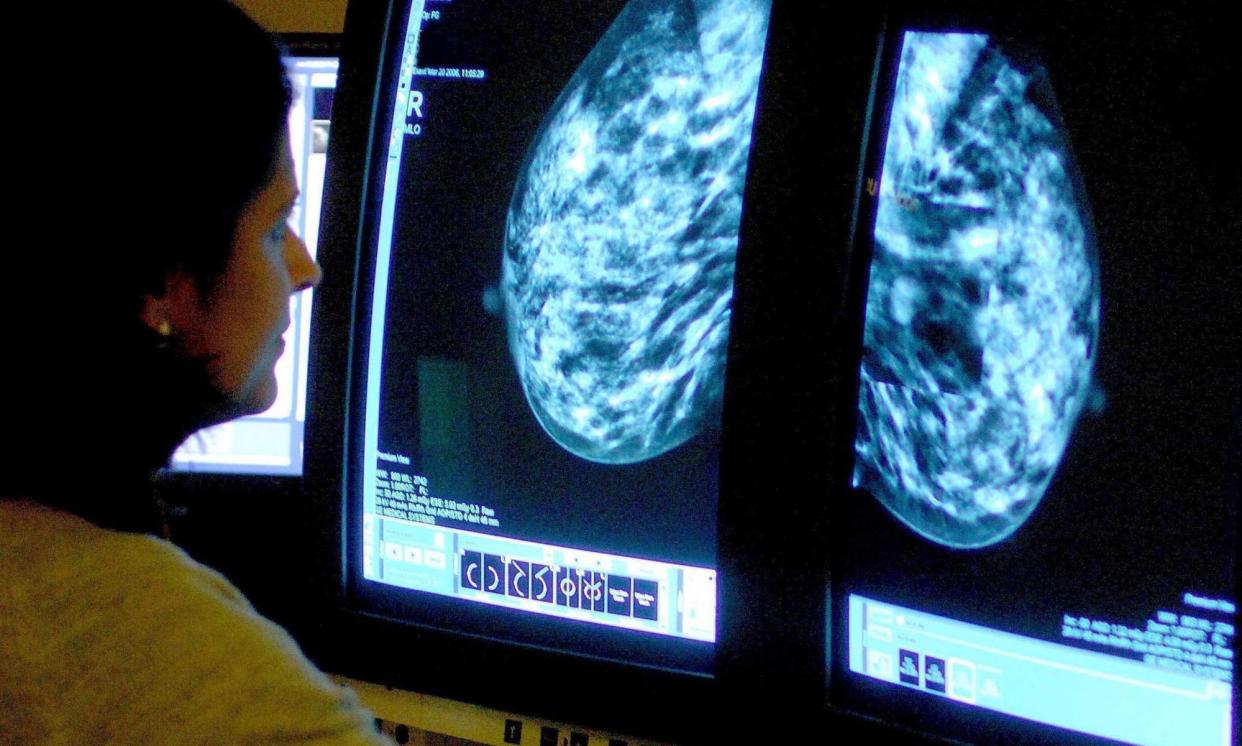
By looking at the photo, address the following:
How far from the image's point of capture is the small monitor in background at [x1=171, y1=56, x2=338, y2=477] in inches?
50.8

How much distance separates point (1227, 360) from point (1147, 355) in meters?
0.04

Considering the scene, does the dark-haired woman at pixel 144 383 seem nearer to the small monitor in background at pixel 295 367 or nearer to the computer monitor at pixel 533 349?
the computer monitor at pixel 533 349

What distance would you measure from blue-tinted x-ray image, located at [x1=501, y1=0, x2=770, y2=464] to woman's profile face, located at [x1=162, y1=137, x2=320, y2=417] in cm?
18

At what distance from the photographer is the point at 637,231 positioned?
876mm

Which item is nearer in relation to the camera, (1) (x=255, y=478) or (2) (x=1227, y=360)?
(2) (x=1227, y=360)

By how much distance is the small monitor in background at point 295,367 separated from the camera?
4.23 feet

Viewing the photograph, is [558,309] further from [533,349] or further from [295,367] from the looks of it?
[295,367]

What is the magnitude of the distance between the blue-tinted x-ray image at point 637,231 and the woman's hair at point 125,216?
0.23 metres

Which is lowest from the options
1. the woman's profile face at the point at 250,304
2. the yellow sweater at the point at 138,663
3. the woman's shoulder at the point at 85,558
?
the yellow sweater at the point at 138,663

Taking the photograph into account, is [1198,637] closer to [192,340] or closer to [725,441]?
[725,441]

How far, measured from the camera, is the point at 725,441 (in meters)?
0.79

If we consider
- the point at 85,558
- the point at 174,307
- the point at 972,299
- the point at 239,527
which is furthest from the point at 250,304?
the point at 239,527

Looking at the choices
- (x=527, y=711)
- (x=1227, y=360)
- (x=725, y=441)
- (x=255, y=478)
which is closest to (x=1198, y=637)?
(x=1227, y=360)

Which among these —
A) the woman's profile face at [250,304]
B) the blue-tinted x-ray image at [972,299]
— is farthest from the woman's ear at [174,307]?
the blue-tinted x-ray image at [972,299]
